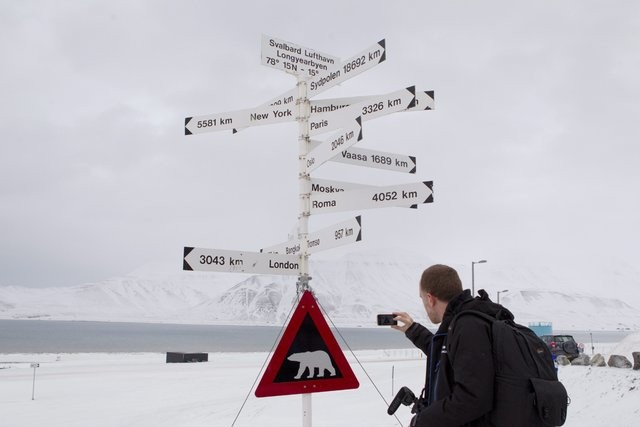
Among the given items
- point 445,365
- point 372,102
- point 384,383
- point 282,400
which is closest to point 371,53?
point 372,102

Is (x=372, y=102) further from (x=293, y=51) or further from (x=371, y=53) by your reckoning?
(x=293, y=51)

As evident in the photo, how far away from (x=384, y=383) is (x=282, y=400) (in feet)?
34.3

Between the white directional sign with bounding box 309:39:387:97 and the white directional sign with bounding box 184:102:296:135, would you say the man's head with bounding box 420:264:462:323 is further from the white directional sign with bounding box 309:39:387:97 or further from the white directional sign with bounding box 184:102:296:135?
the white directional sign with bounding box 184:102:296:135

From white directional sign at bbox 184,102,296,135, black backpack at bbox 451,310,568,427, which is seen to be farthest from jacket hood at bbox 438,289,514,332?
white directional sign at bbox 184,102,296,135

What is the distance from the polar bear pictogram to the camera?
426 cm

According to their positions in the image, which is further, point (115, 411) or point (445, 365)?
point (115, 411)

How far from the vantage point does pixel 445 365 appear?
8.68ft

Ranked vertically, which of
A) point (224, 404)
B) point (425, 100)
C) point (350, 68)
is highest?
point (350, 68)

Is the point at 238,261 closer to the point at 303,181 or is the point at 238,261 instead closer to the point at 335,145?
the point at 303,181

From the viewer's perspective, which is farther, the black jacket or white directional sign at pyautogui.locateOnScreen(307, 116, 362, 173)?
white directional sign at pyautogui.locateOnScreen(307, 116, 362, 173)

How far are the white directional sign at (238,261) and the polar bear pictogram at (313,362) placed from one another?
3.09 feet

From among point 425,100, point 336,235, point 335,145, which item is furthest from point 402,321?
point 425,100

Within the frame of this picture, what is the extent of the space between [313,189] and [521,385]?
3.52 metres

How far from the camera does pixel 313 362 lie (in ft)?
14.2
